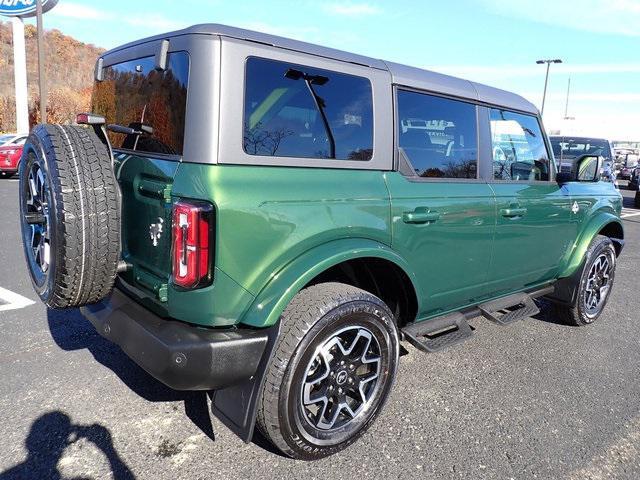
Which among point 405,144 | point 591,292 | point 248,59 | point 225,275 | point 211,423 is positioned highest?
point 248,59

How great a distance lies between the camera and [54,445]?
253cm

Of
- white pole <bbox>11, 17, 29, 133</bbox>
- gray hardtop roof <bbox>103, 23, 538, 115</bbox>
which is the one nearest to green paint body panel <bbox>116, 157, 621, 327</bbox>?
gray hardtop roof <bbox>103, 23, 538, 115</bbox>

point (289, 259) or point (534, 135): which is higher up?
point (534, 135)

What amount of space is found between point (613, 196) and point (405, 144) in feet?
9.47

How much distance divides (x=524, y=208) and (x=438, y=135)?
954 mm

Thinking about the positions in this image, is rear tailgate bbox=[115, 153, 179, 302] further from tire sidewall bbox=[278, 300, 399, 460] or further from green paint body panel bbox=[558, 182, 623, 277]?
green paint body panel bbox=[558, 182, 623, 277]

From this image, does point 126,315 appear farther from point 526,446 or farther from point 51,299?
point 526,446

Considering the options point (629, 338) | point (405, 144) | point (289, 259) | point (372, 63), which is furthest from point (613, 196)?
point (289, 259)

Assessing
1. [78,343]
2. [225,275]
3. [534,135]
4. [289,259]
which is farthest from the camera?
[534,135]

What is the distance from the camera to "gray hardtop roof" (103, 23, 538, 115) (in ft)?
7.27

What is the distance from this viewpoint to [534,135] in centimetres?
400

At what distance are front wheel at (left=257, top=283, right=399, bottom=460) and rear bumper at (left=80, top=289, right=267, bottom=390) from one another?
13cm

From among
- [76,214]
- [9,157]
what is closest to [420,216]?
[76,214]

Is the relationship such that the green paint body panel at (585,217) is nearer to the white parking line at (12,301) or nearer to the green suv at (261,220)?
the green suv at (261,220)
